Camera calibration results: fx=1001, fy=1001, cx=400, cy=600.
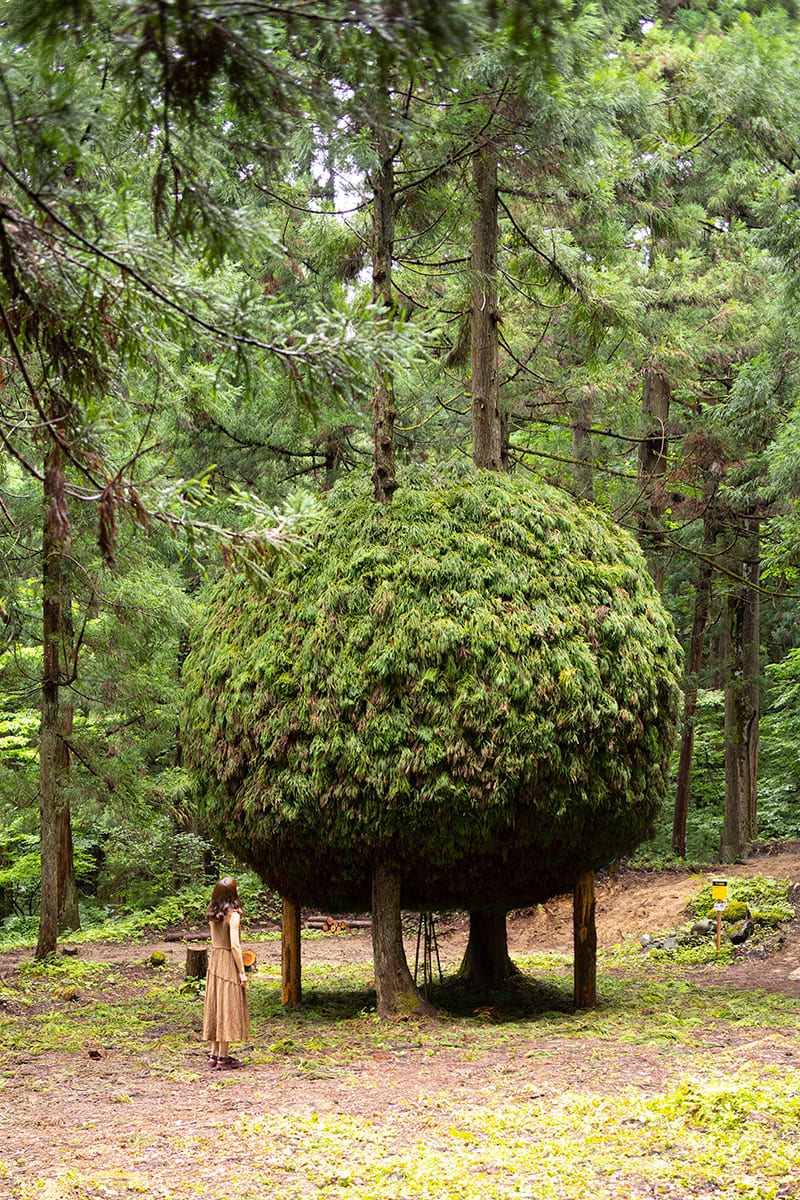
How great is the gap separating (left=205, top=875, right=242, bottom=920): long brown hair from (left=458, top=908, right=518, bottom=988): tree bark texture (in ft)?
11.0

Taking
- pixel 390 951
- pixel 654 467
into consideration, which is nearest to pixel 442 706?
pixel 390 951

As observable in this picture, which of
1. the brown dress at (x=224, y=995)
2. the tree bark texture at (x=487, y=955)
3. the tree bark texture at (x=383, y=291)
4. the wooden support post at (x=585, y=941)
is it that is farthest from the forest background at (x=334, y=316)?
the tree bark texture at (x=487, y=955)

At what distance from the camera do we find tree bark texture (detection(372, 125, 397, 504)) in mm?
9250

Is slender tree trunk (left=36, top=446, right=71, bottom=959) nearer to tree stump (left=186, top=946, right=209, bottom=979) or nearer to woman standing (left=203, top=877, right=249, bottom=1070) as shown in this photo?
tree stump (left=186, top=946, right=209, bottom=979)

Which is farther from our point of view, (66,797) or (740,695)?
(740,695)

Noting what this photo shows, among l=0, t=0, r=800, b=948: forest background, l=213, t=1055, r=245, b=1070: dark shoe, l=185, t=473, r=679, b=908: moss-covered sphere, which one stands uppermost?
l=0, t=0, r=800, b=948: forest background

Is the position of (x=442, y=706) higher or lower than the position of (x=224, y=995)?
higher

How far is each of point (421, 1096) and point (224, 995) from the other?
224 cm

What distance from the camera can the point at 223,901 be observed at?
26.0 feet

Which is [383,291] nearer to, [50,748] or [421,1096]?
[421,1096]

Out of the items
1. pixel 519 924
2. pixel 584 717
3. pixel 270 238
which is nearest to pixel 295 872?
pixel 584 717

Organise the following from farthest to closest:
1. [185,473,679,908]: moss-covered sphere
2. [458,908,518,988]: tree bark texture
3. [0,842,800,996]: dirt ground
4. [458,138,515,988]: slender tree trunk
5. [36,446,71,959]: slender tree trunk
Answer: [0,842,800,996]: dirt ground → [36,446,71,959]: slender tree trunk → [458,138,515,988]: slender tree trunk → [458,908,518,988]: tree bark texture → [185,473,679,908]: moss-covered sphere

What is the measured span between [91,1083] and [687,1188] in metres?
4.40

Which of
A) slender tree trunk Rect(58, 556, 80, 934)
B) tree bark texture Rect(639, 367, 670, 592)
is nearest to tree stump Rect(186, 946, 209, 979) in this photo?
slender tree trunk Rect(58, 556, 80, 934)
